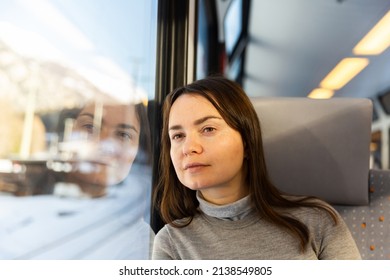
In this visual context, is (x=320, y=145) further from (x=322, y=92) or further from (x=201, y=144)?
(x=322, y=92)

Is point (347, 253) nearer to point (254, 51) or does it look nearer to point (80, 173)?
point (80, 173)

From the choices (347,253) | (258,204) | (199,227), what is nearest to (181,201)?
(199,227)

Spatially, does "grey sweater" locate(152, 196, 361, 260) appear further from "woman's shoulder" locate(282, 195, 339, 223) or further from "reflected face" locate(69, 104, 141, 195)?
"reflected face" locate(69, 104, 141, 195)

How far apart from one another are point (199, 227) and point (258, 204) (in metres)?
0.16

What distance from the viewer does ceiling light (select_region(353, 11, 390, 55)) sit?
2.58 meters

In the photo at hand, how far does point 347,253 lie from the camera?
73 cm

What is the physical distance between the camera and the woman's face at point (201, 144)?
2.38 feet

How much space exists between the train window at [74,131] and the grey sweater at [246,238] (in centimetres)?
18

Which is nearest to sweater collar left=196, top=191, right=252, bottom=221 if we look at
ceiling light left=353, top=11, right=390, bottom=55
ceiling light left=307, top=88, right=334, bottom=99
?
ceiling light left=353, top=11, right=390, bottom=55

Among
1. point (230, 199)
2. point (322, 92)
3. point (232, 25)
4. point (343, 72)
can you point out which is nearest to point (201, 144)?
point (230, 199)

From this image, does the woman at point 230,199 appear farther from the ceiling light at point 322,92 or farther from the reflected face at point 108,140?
the ceiling light at point 322,92

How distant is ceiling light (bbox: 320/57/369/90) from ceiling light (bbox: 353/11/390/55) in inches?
7.2

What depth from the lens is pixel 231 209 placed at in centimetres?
78

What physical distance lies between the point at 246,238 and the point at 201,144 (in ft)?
0.84
